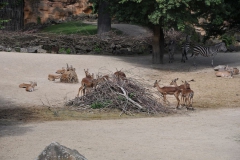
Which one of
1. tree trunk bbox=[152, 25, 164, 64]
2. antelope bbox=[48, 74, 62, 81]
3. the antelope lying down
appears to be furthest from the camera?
tree trunk bbox=[152, 25, 164, 64]

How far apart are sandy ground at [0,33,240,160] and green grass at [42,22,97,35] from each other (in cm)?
1007

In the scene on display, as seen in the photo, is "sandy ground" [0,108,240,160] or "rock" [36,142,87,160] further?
"sandy ground" [0,108,240,160]

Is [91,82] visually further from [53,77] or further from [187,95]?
[53,77]

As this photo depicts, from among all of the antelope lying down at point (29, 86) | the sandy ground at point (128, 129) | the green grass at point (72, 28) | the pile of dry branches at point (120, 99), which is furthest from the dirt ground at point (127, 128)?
the green grass at point (72, 28)

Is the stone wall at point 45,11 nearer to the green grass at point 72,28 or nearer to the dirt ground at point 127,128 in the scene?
the green grass at point 72,28

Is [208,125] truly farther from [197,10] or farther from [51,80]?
[197,10]

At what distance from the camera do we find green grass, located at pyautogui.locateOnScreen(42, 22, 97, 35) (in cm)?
3161

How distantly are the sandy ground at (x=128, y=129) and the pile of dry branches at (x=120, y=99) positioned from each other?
838 mm

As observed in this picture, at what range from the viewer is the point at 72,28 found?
33.2 m

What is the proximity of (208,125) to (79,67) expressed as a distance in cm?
1001

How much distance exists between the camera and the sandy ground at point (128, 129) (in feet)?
33.2

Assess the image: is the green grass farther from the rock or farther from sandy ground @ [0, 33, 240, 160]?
the rock

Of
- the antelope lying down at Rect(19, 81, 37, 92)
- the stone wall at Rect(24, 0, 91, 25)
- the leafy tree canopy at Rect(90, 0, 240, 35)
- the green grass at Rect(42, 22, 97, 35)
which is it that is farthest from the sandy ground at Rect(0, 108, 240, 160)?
the stone wall at Rect(24, 0, 91, 25)

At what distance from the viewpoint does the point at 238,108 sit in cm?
1582
